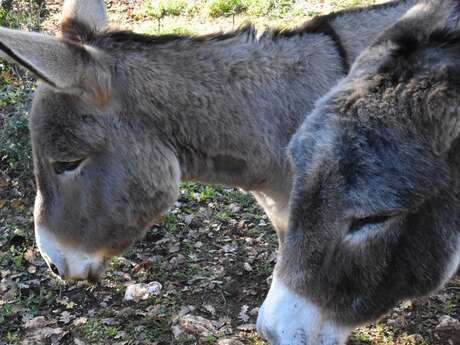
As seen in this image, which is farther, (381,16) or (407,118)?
(381,16)

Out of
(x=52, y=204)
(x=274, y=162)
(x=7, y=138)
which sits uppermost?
(x=274, y=162)

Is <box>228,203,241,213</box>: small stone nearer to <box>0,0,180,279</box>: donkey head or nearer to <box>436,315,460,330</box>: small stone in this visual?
<box>0,0,180,279</box>: donkey head

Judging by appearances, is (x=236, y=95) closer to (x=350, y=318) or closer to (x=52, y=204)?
(x=52, y=204)

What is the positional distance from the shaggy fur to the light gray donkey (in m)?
0.93

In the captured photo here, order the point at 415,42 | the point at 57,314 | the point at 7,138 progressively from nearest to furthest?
the point at 415,42 < the point at 57,314 < the point at 7,138

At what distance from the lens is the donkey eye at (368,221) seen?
2.36 meters

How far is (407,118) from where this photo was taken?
2336mm

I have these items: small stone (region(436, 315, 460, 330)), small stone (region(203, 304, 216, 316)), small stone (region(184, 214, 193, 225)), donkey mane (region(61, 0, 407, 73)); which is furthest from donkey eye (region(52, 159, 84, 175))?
small stone (region(436, 315, 460, 330))

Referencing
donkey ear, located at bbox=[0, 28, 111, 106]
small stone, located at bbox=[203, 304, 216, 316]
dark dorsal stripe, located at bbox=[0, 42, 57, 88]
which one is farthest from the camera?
small stone, located at bbox=[203, 304, 216, 316]

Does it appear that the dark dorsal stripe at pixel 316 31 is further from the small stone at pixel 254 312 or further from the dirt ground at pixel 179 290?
the small stone at pixel 254 312

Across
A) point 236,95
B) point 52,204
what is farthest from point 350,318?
point 52,204

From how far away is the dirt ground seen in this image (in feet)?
13.6

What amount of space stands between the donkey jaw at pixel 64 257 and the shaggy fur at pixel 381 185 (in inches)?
Result: 59.7

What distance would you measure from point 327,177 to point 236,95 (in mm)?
1224
